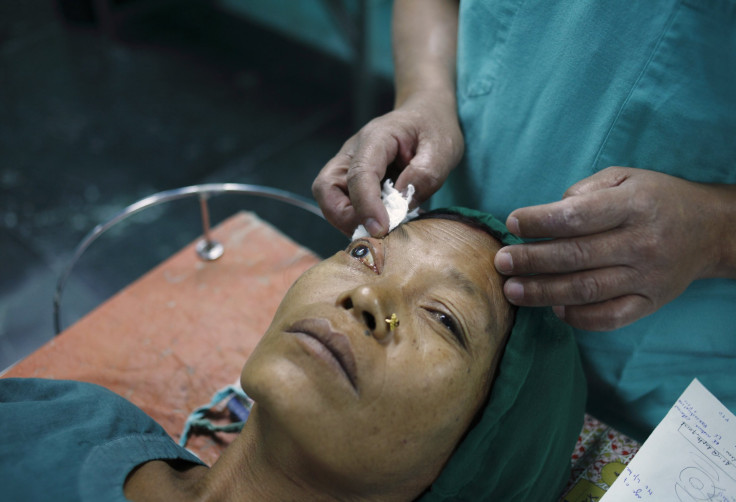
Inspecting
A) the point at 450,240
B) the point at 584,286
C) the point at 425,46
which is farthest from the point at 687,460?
the point at 425,46

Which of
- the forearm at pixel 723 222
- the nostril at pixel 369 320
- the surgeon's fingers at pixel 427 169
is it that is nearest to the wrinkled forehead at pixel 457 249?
the surgeon's fingers at pixel 427 169

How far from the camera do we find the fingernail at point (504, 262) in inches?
52.6

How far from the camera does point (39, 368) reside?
1967mm

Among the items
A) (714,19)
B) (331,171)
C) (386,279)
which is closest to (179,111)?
(331,171)

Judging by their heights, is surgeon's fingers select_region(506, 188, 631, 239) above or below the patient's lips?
above

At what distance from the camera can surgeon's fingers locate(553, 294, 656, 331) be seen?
1.29m

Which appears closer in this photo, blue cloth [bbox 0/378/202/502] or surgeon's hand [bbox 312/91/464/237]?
blue cloth [bbox 0/378/202/502]

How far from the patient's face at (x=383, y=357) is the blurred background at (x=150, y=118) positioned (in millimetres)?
2166

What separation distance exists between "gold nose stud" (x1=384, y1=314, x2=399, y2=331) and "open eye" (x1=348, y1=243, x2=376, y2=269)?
6.5 inches

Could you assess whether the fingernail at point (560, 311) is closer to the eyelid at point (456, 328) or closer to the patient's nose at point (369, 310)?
the eyelid at point (456, 328)

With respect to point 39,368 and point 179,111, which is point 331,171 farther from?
point 179,111

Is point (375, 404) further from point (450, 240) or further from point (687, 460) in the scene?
point (687, 460)

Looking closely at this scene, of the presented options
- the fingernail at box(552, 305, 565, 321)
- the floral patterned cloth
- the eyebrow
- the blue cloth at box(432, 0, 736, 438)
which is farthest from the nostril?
the floral patterned cloth

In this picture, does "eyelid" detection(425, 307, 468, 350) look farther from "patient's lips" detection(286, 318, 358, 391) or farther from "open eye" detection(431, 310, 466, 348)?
"patient's lips" detection(286, 318, 358, 391)
